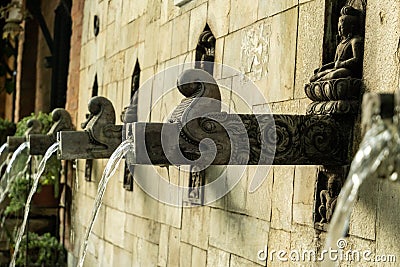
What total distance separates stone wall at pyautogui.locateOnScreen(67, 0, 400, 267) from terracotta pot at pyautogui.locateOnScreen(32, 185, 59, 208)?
1.83 m

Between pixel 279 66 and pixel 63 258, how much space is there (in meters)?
4.80

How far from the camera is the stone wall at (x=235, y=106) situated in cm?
335

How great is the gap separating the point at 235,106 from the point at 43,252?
4133 mm

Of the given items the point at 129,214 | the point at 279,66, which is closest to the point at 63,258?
the point at 129,214

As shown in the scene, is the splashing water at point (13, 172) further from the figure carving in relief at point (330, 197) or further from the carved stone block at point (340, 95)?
the carved stone block at point (340, 95)

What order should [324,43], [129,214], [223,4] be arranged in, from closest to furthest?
[324,43], [223,4], [129,214]

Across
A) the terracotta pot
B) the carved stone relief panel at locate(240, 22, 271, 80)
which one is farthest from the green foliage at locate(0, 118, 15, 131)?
the carved stone relief panel at locate(240, 22, 271, 80)

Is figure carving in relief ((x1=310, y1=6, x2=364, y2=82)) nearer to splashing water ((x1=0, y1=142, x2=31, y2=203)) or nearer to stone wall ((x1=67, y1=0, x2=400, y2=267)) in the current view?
stone wall ((x1=67, y1=0, x2=400, y2=267))

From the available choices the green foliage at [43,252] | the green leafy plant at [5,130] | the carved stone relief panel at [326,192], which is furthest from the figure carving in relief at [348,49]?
the green leafy plant at [5,130]

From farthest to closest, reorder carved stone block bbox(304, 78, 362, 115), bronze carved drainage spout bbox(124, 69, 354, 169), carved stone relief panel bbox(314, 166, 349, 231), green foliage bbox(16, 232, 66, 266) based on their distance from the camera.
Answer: green foliage bbox(16, 232, 66, 266), carved stone relief panel bbox(314, 166, 349, 231), carved stone block bbox(304, 78, 362, 115), bronze carved drainage spout bbox(124, 69, 354, 169)

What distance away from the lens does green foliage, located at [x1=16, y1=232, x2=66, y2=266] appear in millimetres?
8305

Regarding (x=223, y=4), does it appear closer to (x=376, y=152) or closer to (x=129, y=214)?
(x=129, y=214)

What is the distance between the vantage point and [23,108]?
1261 centimetres

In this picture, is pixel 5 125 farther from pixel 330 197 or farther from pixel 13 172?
pixel 330 197
